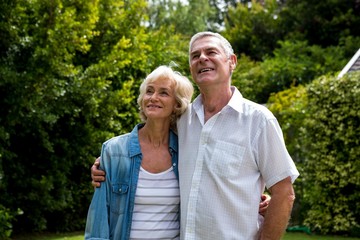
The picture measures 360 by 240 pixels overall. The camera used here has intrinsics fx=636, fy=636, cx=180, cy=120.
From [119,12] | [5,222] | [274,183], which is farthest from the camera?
[119,12]

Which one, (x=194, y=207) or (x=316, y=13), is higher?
(x=316, y=13)

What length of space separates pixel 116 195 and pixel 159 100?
561mm

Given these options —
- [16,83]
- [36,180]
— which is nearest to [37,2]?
[16,83]

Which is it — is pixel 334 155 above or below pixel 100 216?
above

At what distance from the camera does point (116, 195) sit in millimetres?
3256

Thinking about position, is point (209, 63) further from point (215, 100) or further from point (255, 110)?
point (255, 110)

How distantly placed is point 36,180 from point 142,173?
247 inches

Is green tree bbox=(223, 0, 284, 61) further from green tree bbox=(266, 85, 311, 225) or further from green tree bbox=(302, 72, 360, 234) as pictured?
green tree bbox=(302, 72, 360, 234)

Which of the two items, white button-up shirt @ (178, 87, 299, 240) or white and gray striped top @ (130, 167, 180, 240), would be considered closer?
white button-up shirt @ (178, 87, 299, 240)

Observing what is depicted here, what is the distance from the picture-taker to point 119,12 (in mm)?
10531

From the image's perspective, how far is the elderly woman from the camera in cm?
323

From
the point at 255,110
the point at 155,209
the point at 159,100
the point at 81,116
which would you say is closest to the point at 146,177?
the point at 155,209

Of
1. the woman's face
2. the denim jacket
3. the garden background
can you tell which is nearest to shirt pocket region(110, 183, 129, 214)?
the denim jacket

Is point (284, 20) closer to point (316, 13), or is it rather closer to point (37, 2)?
point (316, 13)
